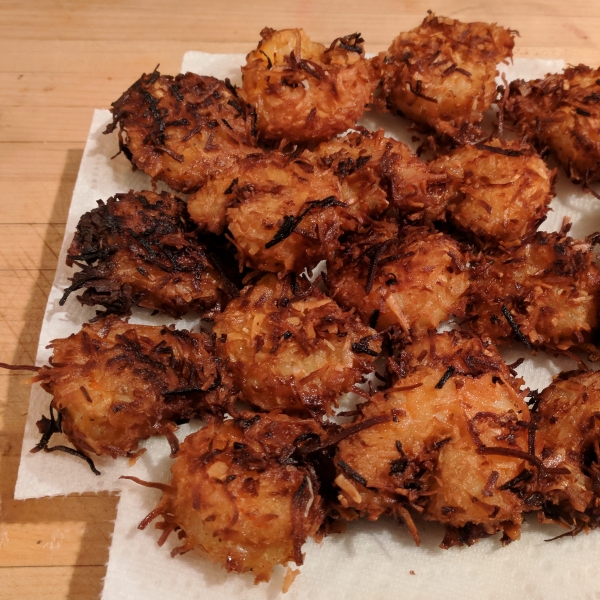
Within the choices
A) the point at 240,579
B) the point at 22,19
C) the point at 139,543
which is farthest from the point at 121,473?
the point at 22,19

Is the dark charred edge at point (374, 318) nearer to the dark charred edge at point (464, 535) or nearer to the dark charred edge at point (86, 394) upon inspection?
the dark charred edge at point (464, 535)

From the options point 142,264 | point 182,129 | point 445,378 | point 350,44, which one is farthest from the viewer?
point 350,44

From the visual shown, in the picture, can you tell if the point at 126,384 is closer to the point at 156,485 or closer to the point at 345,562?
the point at 156,485

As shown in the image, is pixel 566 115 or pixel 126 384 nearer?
pixel 126 384

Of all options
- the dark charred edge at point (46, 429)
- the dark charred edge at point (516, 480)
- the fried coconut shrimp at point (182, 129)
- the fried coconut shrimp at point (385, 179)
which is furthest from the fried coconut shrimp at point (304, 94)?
the dark charred edge at point (516, 480)

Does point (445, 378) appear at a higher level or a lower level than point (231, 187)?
lower

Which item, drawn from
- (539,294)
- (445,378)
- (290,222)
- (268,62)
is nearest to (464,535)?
(445,378)

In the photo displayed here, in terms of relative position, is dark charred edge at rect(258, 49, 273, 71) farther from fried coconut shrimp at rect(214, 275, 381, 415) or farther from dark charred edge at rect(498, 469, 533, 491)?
dark charred edge at rect(498, 469, 533, 491)
